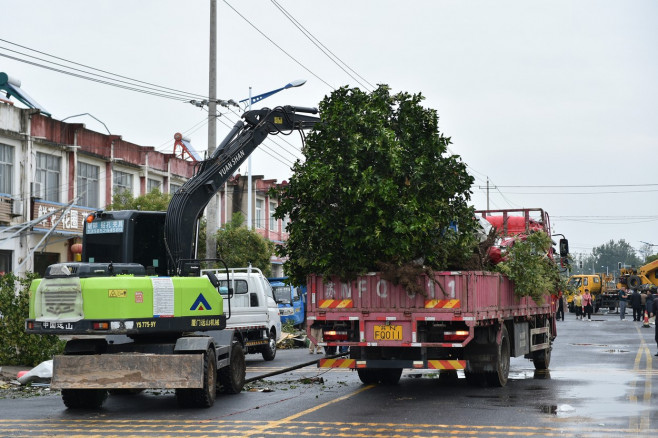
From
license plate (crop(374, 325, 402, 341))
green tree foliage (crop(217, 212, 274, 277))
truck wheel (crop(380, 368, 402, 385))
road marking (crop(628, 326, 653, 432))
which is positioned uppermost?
green tree foliage (crop(217, 212, 274, 277))

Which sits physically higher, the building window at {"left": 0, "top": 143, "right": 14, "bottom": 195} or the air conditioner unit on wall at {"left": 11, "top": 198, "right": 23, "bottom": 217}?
the building window at {"left": 0, "top": 143, "right": 14, "bottom": 195}

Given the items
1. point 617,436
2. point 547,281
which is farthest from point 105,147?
point 617,436

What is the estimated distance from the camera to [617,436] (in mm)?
10891

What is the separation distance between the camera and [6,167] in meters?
33.4

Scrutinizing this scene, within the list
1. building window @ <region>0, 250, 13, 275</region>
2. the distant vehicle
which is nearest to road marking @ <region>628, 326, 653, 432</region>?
the distant vehicle

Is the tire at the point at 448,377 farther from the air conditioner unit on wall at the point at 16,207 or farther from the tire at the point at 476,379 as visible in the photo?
the air conditioner unit on wall at the point at 16,207

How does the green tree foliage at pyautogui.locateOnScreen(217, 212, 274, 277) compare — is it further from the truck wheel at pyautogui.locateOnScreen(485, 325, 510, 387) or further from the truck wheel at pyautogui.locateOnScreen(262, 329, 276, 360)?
the truck wheel at pyautogui.locateOnScreen(485, 325, 510, 387)

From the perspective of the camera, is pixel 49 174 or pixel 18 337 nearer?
pixel 18 337

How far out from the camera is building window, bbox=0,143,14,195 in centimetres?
3316

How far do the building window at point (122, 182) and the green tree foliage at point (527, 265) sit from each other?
24.6m

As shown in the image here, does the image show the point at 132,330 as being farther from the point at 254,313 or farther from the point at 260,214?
the point at 260,214

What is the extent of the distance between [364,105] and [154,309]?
183 inches

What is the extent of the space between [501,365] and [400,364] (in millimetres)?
2119

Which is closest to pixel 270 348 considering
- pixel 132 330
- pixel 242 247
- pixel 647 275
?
pixel 132 330
